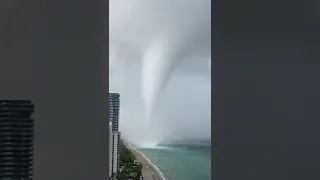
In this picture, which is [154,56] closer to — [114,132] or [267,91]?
[114,132]

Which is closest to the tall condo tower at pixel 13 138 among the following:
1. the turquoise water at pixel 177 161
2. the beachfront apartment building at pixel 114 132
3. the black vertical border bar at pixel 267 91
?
the beachfront apartment building at pixel 114 132

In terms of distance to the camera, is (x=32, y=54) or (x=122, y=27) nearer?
(x=32, y=54)

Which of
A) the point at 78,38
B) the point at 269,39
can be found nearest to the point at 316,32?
the point at 269,39

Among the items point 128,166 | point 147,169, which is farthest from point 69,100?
point 147,169

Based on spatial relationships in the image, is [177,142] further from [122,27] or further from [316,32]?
[316,32]

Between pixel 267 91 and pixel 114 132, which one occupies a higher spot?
pixel 267 91

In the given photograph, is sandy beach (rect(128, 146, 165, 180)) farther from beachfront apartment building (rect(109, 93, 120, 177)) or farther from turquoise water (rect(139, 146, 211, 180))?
beachfront apartment building (rect(109, 93, 120, 177))
